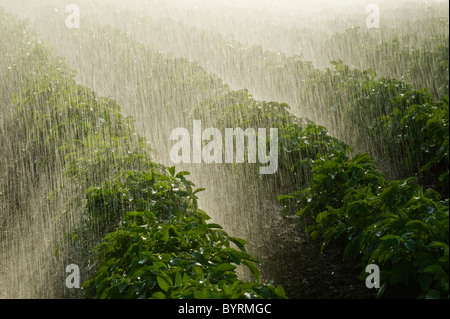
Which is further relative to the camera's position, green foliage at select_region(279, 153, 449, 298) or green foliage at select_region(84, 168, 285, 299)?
green foliage at select_region(279, 153, 449, 298)

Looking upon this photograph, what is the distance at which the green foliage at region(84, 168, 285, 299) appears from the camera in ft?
8.53

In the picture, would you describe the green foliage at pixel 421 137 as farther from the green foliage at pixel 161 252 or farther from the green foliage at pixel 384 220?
the green foliage at pixel 161 252

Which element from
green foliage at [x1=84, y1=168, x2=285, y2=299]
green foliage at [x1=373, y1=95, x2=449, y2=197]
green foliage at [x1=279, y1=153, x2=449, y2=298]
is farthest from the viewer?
green foliage at [x1=373, y1=95, x2=449, y2=197]

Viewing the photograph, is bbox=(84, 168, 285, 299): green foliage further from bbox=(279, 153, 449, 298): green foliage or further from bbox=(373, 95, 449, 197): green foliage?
bbox=(373, 95, 449, 197): green foliage

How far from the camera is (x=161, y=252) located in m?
3.14

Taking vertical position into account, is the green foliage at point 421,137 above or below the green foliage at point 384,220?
above

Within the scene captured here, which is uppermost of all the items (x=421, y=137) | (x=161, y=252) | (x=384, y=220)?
(x=421, y=137)

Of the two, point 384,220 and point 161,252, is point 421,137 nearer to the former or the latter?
point 384,220

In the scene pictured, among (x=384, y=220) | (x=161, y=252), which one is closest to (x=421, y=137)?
(x=384, y=220)

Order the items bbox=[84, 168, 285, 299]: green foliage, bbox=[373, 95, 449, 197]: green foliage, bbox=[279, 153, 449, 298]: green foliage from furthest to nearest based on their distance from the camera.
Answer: bbox=[373, 95, 449, 197]: green foliage < bbox=[279, 153, 449, 298]: green foliage < bbox=[84, 168, 285, 299]: green foliage

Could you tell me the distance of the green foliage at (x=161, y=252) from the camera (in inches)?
102

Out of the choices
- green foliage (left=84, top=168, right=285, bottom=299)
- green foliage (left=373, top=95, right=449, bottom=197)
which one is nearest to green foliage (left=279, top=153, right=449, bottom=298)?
green foliage (left=373, top=95, right=449, bottom=197)

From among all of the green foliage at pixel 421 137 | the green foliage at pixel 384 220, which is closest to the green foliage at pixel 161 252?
the green foliage at pixel 384 220

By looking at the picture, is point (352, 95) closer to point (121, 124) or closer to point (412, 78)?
point (412, 78)
